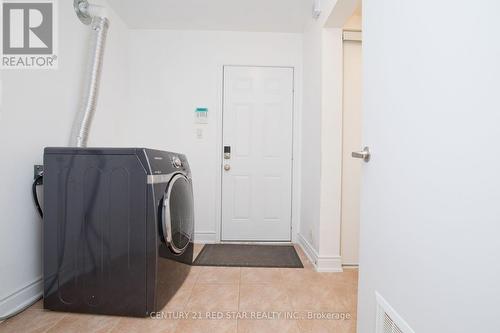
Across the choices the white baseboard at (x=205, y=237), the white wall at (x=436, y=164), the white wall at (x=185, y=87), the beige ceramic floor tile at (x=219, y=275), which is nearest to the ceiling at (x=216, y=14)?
the white wall at (x=185, y=87)

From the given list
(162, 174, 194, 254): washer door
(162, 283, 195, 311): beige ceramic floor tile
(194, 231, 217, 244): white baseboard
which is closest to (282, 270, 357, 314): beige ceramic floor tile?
(162, 283, 195, 311): beige ceramic floor tile

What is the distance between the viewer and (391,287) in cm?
81

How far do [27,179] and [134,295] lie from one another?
99 centimetres

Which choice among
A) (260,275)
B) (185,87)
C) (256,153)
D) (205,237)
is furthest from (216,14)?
(260,275)

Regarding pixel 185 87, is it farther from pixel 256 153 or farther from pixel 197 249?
pixel 197 249

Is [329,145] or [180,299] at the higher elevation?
[329,145]

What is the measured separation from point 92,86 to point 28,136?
608mm

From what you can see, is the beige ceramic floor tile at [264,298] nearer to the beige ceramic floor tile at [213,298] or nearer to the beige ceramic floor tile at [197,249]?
the beige ceramic floor tile at [213,298]

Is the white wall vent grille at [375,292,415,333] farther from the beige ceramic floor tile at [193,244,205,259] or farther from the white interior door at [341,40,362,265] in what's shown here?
the beige ceramic floor tile at [193,244,205,259]

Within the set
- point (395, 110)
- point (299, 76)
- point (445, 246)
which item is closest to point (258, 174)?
point (299, 76)

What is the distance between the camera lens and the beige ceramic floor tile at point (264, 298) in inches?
56.0

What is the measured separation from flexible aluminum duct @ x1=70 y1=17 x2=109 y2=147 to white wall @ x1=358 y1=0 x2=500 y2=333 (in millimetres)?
1923

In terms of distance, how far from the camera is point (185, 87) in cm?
266

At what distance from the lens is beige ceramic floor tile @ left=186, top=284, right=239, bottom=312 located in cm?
141
